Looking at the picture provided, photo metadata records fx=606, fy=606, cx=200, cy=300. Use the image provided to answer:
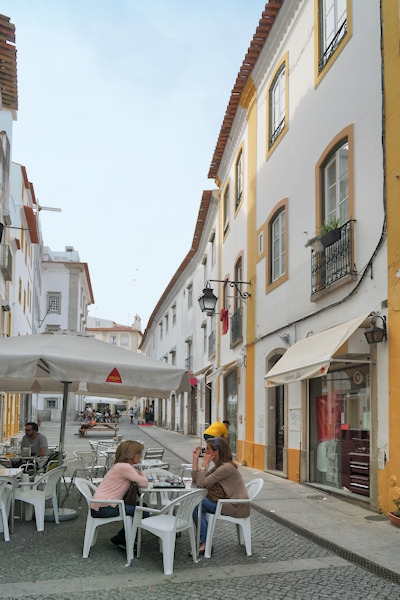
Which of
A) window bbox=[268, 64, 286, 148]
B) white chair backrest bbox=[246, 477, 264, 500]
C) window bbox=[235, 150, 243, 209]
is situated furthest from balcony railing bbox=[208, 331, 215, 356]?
white chair backrest bbox=[246, 477, 264, 500]

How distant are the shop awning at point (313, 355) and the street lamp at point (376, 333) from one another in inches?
6.6

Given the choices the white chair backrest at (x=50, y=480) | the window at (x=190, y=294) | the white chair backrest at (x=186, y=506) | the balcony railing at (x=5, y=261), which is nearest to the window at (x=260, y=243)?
the balcony railing at (x=5, y=261)

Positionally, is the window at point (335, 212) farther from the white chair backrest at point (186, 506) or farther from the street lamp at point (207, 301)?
the street lamp at point (207, 301)

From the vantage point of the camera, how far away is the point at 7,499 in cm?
715

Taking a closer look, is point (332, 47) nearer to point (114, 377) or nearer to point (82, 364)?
point (114, 377)

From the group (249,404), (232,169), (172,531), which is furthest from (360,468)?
(232,169)

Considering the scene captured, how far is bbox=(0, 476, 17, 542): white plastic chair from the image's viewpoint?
6816mm

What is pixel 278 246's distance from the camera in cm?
1402

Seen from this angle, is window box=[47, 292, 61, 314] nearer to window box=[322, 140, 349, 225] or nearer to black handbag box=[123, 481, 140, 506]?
window box=[322, 140, 349, 225]

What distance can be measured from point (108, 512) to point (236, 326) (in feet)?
37.6

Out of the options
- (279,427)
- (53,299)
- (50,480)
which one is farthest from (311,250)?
(53,299)

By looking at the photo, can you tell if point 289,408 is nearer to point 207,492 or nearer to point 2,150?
point 207,492

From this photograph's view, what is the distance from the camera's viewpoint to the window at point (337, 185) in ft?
33.9

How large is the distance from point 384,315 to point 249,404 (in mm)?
7700
